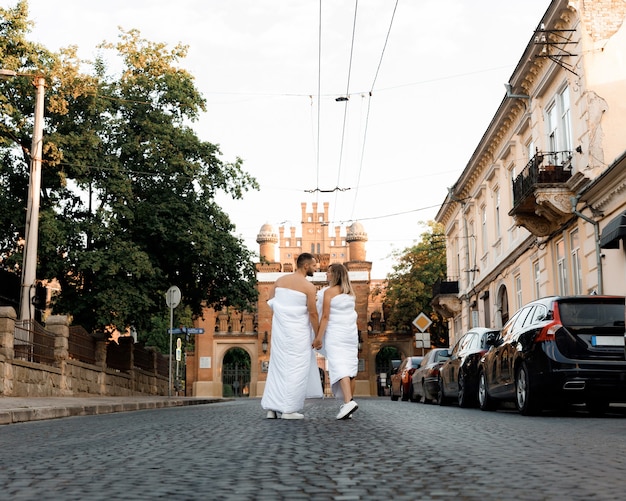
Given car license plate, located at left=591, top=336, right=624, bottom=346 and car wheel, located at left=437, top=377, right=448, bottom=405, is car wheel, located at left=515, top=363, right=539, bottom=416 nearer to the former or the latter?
car license plate, located at left=591, top=336, right=624, bottom=346

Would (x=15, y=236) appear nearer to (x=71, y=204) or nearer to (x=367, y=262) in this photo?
(x=71, y=204)

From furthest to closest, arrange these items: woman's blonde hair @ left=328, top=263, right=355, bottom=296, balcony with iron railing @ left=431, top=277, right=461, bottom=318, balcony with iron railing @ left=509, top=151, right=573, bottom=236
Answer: balcony with iron railing @ left=431, top=277, right=461, bottom=318 → balcony with iron railing @ left=509, top=151, right=573, bottom=236 → woman's blonde hair @ left=328, top=263, right=355, bottom=296

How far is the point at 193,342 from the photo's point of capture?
6706 centimetres

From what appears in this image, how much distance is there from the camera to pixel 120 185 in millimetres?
27453

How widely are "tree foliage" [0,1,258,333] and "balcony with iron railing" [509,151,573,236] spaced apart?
10.4 m

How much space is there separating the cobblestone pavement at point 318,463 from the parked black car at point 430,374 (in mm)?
11330

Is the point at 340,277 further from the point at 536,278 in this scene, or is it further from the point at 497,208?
the point at 497,208

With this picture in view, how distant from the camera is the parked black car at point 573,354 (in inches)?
468

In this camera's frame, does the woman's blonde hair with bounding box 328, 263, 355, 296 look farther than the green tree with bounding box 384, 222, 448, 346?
No

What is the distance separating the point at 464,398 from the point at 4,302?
19.3 metres

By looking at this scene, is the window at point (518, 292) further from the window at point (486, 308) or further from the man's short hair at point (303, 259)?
the man's short hair at point (303, 259)

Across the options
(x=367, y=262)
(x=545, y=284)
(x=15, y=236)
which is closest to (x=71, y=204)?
(x=15, y=236)

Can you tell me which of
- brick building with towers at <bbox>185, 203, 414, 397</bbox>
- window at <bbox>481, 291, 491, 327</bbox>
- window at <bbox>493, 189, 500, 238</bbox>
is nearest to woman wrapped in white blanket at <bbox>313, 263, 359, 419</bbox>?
window at <bbox>493, 189, 500, 238</bbox>

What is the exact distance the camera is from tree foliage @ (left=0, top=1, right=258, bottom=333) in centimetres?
2625
